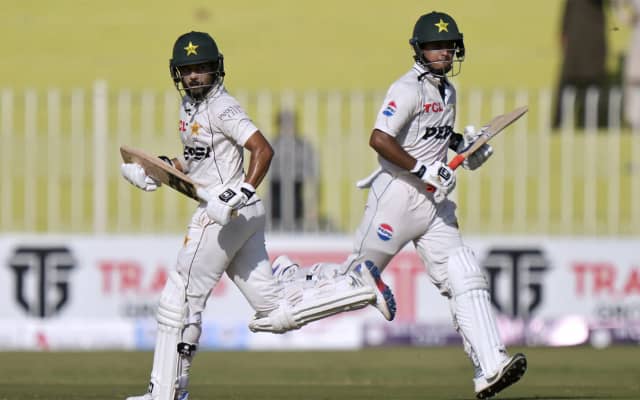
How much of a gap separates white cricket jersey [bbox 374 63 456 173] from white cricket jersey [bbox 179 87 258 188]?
85 cm

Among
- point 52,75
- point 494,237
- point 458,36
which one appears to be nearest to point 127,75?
point 52,75

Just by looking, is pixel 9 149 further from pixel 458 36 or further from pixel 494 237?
pixel 458 36

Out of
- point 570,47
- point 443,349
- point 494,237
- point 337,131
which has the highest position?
point 570,47

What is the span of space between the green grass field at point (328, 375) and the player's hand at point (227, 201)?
4.06 ft

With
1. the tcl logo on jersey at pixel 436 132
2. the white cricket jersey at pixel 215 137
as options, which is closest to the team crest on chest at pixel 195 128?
the white cricket jersey at pixel 215 137

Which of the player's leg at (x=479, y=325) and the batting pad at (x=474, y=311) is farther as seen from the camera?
the batting pad at (x=474, y=311)

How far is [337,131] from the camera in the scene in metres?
12.6

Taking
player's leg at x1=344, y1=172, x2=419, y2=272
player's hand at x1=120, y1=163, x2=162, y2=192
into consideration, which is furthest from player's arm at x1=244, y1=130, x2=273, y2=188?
player's leg at x1=344, y1=172, x2=419, y2=272

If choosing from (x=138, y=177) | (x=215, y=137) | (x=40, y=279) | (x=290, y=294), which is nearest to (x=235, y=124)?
(x=215, y=137)

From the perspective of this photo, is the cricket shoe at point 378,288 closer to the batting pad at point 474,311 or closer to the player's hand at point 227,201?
the batting pad at point 474,311

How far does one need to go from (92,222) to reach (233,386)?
4357 millimetres

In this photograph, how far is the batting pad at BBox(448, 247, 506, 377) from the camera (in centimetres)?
714

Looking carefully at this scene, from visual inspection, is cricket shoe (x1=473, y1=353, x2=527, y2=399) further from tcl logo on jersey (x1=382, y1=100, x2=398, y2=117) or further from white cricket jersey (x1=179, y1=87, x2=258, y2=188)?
white cricket jersey (x1=179, y1=87, x2=258, y2=188)

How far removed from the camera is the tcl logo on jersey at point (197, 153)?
710 cm
